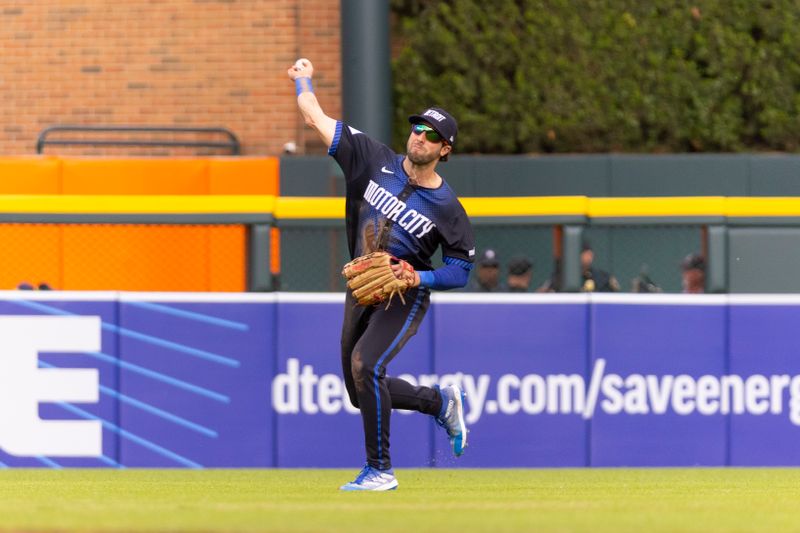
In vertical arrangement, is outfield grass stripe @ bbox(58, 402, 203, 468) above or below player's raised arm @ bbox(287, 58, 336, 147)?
below

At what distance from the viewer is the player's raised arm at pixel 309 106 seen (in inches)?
253

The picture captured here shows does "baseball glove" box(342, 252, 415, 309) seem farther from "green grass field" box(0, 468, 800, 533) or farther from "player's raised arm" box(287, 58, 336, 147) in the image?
"green grass field" box(0, 468, 800, 533)

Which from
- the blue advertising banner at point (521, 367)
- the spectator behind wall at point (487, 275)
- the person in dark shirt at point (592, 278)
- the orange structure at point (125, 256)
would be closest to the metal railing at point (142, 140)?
the orange structure at point (125, 256)

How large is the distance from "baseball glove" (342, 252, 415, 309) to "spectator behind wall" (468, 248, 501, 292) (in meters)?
1.80

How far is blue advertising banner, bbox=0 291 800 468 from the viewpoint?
789cm

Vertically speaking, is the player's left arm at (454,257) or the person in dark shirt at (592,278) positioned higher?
the player's left arm at (454,257)

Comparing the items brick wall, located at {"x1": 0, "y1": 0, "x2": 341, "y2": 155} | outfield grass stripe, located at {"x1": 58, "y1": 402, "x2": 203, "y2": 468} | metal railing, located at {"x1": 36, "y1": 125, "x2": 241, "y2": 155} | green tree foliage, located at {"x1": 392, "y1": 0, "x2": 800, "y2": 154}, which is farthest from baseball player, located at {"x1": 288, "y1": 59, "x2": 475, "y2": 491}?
brick wall, located at {"x1": 0, "y1": 0, "x2": 341, "y2": 155}

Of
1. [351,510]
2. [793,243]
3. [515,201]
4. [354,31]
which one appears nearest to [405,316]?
[351,510]

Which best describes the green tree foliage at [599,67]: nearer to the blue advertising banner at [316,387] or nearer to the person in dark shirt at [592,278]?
the person in dark shirt at [592,278]

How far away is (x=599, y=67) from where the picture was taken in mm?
13055

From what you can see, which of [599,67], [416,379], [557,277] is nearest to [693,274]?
[557,277]

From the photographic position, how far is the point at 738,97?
519 inches

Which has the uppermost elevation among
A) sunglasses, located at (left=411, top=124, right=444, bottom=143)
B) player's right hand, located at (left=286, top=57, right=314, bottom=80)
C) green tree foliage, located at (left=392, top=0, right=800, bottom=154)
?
green tree foliage, located at (left=392, top=0, right=800, bottom=154)

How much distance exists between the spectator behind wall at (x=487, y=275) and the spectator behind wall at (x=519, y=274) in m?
0.08
